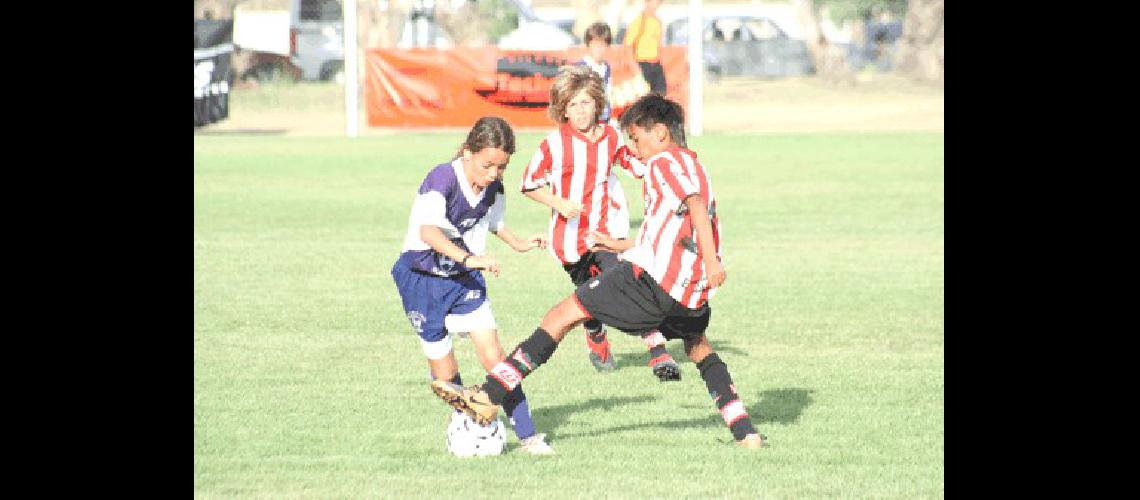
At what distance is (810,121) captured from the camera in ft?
127

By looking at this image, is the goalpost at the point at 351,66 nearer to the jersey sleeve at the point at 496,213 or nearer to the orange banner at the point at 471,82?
the orange banner at the point at 471,82

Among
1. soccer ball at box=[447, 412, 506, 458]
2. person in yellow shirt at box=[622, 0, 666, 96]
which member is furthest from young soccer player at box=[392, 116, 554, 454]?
person in yellow shirt at box=[622, 0, 666, 96]

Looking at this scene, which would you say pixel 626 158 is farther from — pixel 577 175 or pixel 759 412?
pixel 759 412

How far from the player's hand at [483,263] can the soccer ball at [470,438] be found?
67cm

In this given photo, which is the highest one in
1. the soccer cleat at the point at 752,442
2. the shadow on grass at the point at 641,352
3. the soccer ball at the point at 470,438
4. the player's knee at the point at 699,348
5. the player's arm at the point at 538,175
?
the player's arm at the point at 538,175

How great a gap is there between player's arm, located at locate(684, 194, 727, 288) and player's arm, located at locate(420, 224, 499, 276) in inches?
34.3

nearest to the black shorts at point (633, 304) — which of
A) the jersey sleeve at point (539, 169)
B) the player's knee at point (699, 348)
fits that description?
the player's knee at point (699, 348)

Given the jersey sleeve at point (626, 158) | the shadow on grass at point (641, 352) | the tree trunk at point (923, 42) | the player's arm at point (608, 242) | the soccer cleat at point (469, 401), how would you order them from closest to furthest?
1. the soccer cleat at point (469, 401)
2. the player's arm at point (608, 242)
3. the jersey sleeve at point (626, 158)
4. the shadow on grass at point (641, 352)
5. the tree trunk at point (923, 42)

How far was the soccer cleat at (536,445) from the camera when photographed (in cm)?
852

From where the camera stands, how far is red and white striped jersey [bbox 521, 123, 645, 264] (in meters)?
11.0

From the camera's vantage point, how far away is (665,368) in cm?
1069

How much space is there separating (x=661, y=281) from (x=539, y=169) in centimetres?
253

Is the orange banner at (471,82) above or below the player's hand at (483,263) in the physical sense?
below
